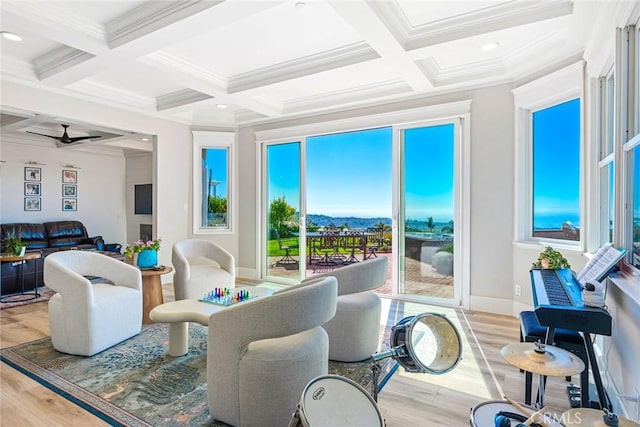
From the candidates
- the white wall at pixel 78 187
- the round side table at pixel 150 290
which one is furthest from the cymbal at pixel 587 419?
the white wall at pixel 78 187

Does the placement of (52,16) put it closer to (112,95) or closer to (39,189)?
(112,95)

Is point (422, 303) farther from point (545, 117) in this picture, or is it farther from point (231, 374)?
point (231, 374)

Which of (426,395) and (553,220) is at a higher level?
(553,220)

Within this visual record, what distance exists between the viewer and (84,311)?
276 cm

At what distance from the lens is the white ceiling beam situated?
2375 mm

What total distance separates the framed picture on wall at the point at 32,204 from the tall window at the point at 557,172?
884cm

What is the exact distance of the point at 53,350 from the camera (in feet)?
9.55

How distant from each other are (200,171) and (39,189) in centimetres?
404

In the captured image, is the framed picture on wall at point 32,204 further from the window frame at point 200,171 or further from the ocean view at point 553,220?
the ocean view at point 553,220

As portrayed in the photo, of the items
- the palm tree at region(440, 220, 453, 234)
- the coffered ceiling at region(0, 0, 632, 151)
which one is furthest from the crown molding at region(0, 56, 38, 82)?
the palm tree at region(440, 220, 453, 234)

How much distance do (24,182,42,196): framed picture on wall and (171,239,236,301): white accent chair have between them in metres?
5.03

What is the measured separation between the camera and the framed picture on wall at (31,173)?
698 centimetres

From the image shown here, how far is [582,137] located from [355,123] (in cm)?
262

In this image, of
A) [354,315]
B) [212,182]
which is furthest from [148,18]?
[212,182]
